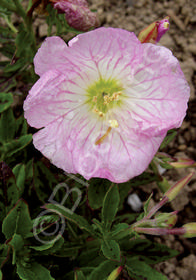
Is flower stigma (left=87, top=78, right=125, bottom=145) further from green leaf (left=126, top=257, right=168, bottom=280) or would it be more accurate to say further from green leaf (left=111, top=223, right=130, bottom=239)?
green leaf (left=126, top=257, right=168, bottom=280)

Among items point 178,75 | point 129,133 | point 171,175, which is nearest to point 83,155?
point 129,133

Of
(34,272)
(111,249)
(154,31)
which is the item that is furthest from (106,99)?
(34,272)

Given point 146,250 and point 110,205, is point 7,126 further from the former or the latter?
point 146,250

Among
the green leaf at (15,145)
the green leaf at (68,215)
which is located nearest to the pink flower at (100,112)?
the green leaf at (68,215)

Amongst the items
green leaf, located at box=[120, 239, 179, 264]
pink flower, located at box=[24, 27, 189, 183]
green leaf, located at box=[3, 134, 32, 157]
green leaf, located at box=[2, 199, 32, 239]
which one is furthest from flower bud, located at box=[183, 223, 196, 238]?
green leaf, located at box=[3, 134, 32, 157]

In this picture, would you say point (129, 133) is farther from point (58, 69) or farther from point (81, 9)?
point (81, 9)

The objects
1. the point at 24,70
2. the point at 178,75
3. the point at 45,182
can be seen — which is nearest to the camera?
the point at 178,75
